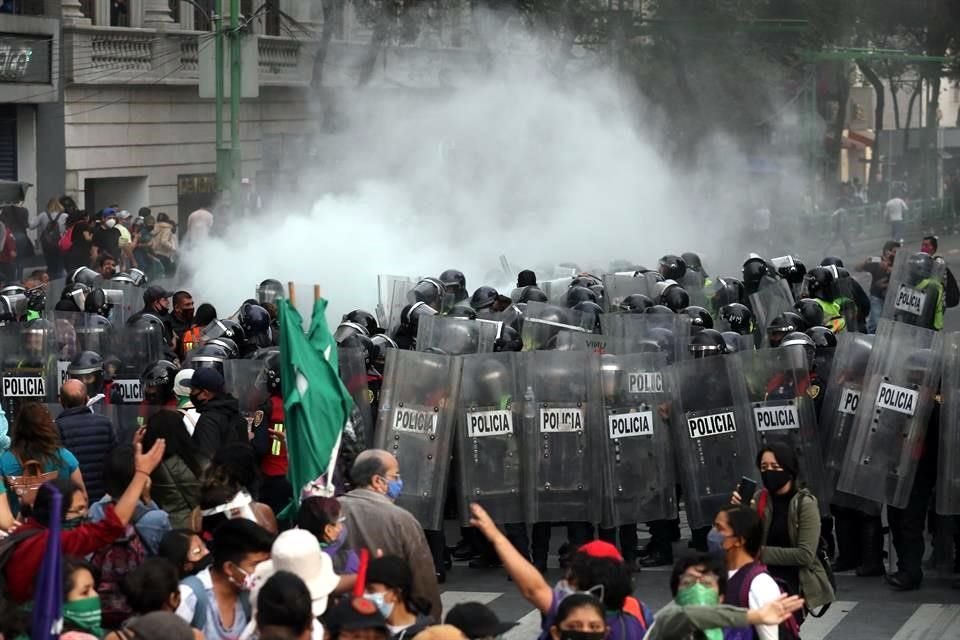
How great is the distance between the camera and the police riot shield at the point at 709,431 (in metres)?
11.1

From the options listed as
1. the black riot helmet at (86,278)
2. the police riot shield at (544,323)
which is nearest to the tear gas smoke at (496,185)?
the black riot helmet at (86,278)

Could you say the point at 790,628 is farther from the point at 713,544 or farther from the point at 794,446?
the point at 794,446

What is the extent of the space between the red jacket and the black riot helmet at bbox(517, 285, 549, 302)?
26.9 ft

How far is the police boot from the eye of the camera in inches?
438

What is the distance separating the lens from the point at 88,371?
37.3ft

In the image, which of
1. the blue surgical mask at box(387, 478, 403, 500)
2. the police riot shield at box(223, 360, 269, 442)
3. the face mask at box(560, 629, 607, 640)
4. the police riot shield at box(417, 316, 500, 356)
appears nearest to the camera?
the face mask at box(560, 629, 607, 640)

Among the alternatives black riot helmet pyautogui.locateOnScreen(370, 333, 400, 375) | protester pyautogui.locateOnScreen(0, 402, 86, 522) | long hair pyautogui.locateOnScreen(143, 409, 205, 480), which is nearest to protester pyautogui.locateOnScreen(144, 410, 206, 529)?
long hair pyautogui.locateOnScreen(143, 409, 205, 480)

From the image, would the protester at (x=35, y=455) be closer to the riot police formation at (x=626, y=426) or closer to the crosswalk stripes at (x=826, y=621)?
the riot police formation at (x=626, y=426)

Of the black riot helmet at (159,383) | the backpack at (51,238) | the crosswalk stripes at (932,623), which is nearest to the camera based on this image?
the crosswalk stripes at (932,623)

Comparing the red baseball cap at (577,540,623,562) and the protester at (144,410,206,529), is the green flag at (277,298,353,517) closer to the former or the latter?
the protester at (144,410,206,529)

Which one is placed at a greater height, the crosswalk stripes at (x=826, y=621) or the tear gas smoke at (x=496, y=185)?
the tear gas smoke at (x=496, y=185)

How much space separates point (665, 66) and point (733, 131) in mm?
5531

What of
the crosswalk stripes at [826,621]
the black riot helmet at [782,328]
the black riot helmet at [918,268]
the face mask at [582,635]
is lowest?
the crosswalk stripes at [826,621]

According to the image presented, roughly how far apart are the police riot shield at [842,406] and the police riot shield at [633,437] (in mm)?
911
